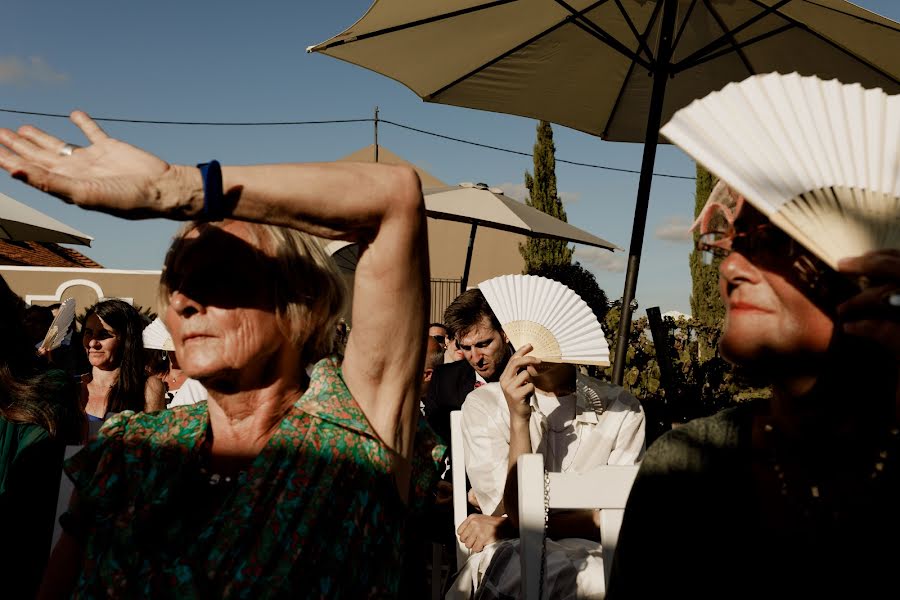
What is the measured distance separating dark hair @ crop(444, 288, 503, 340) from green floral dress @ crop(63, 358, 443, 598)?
9.93 ft

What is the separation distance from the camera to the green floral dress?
134 centimetres

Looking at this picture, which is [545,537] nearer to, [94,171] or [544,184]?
[94,171]

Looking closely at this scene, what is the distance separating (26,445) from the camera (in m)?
2.58

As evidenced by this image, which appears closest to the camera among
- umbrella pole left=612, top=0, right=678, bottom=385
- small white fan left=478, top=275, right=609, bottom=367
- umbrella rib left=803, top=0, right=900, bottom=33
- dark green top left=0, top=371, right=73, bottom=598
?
dark green top left=0, top=371, right=73, bottom=598

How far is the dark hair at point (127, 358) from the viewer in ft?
15.7

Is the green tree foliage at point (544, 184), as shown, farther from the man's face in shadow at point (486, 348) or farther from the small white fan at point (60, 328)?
the man's face in shadow at point (486, 348)

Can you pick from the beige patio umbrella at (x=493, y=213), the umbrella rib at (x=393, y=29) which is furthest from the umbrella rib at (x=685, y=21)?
the beige patio umbrella at (x=493, y=213)

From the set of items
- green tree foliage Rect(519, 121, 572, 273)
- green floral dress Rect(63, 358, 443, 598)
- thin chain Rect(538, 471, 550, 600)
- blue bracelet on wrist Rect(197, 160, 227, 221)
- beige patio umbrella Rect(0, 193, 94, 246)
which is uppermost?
green tree foliage Rect(519, 121, 572, 273)

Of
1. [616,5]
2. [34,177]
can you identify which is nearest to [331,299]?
[34,177]

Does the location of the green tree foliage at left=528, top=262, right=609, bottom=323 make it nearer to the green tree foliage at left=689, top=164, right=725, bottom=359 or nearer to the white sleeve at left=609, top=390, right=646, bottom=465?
the white sleeve at left=609, top=390, right=646, bottom=465

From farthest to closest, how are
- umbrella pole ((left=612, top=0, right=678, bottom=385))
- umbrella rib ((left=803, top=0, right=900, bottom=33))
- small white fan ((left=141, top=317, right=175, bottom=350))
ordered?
small white fan ((left=141, top=317, right=175, bottom=350)) < umbrella pole ((left=612, top=0, right=678, bottom=385)) < umbrella rib ((left=803, top=0, right=900, bottom=33))

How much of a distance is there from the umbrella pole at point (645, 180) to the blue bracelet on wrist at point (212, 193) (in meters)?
3.36

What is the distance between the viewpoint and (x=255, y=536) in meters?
1.36

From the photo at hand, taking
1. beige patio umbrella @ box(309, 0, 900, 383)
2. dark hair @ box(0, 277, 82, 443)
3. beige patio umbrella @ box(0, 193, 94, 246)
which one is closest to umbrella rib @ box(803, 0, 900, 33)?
beige patio umbrella @ box(309, 0, 900, 383)
